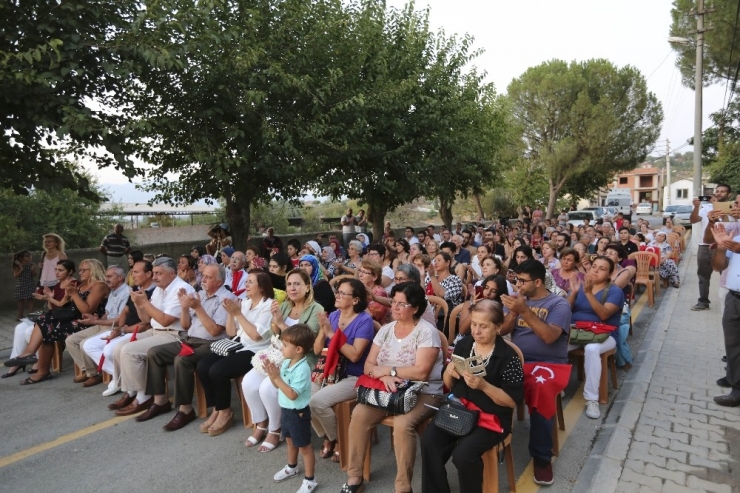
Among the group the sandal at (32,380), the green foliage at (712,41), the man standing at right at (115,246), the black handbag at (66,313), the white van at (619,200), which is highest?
the green foliage at (712,41)

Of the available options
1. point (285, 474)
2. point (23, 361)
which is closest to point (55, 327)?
point (23, 361)

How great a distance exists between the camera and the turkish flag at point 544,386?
341 cm

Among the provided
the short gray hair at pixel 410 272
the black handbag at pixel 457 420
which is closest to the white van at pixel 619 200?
the short gray hair at pixel 410 272

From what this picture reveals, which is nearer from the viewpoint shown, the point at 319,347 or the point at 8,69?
the point at 319,347

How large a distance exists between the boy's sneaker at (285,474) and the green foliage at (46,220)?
905 cm

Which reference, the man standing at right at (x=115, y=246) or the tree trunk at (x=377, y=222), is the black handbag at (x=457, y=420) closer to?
the man standing at right at (x=115, y=246)

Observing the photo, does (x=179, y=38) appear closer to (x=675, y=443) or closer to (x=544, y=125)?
(x=675, y=443)

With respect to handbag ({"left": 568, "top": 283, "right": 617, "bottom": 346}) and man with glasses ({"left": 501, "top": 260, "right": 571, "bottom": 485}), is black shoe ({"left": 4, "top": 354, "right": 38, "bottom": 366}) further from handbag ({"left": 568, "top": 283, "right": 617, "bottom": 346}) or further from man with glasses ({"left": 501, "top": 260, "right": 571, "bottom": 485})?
handbag ({"left": 568, "top": 283, "right": 617, "bottom": 346})

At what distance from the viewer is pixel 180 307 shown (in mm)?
5059

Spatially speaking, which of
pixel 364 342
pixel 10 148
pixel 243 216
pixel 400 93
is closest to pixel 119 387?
pixel 364 342

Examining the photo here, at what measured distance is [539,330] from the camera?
365 centimetres

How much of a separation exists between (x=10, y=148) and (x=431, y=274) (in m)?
A: 5.47

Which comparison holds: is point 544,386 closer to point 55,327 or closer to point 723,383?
point 723,383

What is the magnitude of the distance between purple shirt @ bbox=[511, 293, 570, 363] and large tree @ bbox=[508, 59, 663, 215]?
97.5ft
